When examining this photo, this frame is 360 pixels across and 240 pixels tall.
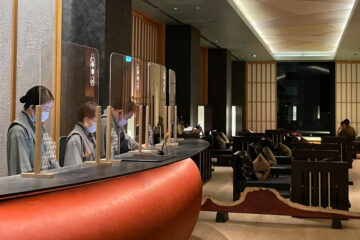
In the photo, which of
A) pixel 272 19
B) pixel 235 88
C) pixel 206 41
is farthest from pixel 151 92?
pixel 235 88

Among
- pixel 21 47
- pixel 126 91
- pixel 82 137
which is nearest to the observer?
pixel 82 137

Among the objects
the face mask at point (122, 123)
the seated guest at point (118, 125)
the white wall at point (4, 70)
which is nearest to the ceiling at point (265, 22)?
the white wall at point (4, 70)

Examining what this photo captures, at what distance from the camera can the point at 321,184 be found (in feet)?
16.7

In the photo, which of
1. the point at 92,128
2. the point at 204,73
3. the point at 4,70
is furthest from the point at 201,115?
the point at 92,128

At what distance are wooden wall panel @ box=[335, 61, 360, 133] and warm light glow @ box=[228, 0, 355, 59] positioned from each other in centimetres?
148

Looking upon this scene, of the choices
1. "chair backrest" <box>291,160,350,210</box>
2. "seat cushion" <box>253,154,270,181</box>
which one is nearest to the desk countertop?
"chair backrest" <box>291,160,350,210</box>

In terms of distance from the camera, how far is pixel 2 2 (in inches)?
192

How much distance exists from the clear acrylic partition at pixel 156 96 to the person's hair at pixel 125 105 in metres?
0.41

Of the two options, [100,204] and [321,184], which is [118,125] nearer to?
[100,204]

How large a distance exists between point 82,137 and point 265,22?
387 inches

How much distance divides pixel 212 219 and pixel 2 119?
93.5 inches

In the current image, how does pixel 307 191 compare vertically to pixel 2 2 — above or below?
below

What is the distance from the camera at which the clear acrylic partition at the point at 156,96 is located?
411 cm

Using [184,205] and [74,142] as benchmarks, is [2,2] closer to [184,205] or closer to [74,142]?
[74,142]
